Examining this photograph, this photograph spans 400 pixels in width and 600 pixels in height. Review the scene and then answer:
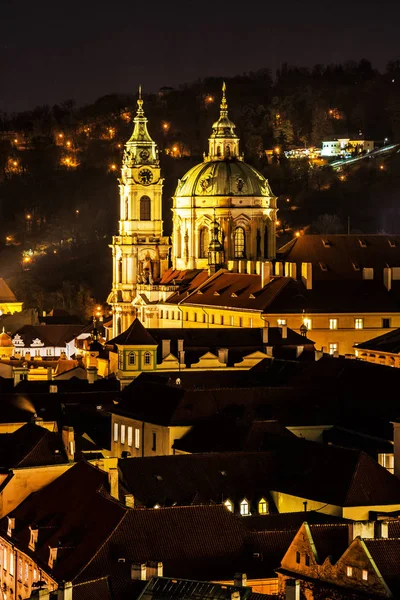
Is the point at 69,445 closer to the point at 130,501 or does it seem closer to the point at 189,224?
the point at 130,501

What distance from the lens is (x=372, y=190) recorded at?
200m

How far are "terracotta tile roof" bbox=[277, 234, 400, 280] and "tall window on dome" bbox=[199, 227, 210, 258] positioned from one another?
10.2m

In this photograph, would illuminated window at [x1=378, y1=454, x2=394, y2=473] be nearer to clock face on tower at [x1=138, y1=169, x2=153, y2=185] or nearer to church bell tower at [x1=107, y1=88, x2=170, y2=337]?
church bell tower at [x1=107, y1=88, x2=170, y2=337]

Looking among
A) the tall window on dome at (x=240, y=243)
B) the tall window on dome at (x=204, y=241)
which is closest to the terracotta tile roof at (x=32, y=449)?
the tall window on dome at (x=240, y=243)

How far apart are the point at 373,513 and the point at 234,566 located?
342 inches

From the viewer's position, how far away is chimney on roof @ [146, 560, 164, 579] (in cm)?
5991

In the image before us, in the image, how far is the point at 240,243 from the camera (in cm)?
15462

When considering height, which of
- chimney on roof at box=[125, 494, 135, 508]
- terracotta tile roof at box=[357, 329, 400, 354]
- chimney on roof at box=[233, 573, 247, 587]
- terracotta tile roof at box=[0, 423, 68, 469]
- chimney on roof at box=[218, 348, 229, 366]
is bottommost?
chimney on roof at box=[233, 573, 247, 587]

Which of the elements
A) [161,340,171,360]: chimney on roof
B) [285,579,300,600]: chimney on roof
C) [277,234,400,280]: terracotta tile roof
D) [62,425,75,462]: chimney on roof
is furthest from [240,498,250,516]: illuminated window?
[277,234,400,280]: terracotta tile roof

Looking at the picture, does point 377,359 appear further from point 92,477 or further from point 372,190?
point 372,190

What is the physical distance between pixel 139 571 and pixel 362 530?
6.12 m

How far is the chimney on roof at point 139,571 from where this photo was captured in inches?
2340

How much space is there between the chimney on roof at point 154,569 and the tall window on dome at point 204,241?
307 ft

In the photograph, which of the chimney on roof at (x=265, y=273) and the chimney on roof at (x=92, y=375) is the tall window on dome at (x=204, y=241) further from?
the chimney on roof at (x=92, y=375)
